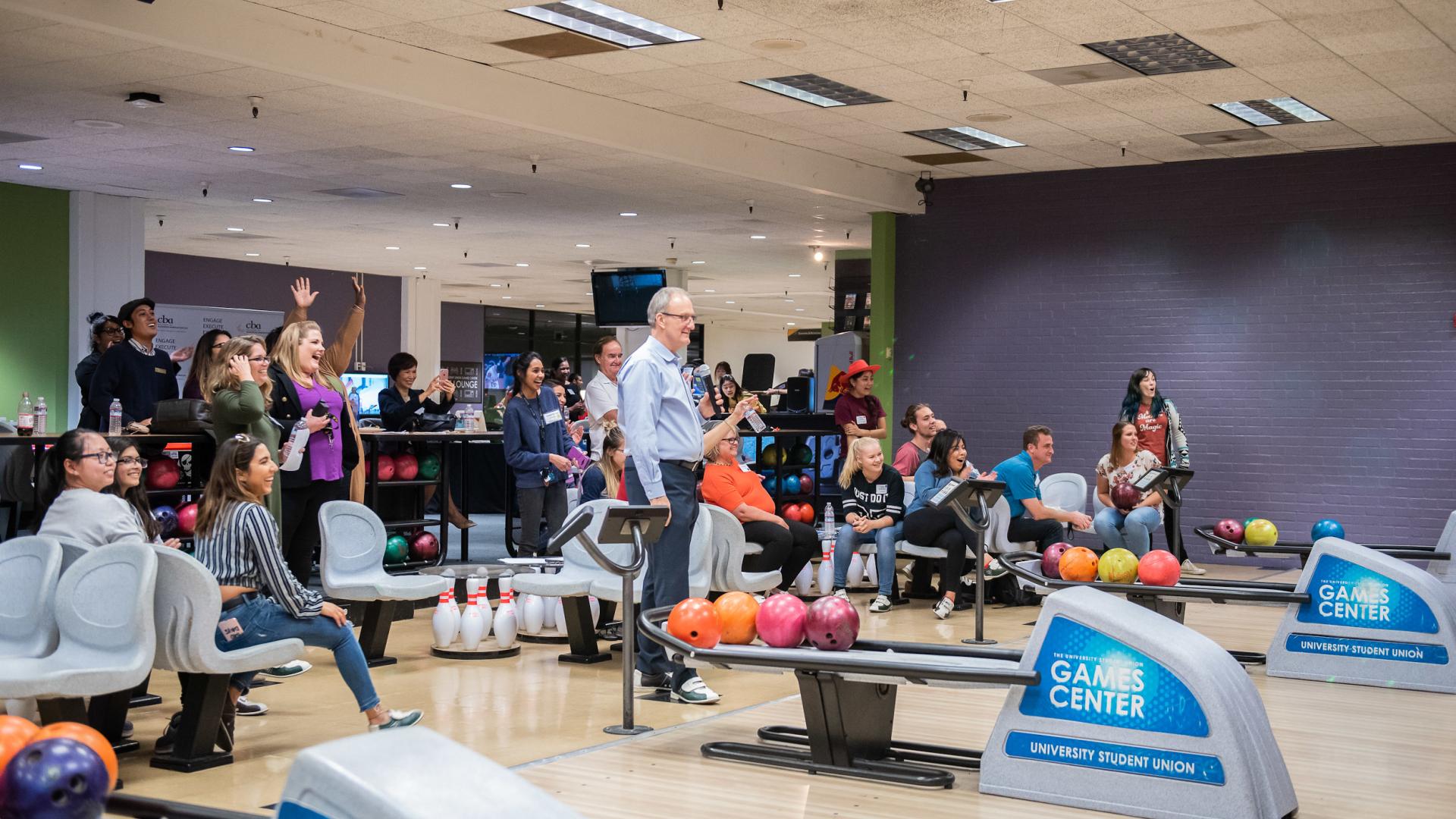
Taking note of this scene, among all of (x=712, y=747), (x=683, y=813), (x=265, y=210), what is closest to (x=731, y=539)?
(x=712, y=747)

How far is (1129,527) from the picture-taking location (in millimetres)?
8391

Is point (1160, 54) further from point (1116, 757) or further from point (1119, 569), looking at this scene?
point (1116, 757)

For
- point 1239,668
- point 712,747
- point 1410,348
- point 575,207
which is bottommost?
point 712,747

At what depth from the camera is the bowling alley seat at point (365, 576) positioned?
5.89 m

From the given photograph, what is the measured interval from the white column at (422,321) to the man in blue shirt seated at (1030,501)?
12.2 metres

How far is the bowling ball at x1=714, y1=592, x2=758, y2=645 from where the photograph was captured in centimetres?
434

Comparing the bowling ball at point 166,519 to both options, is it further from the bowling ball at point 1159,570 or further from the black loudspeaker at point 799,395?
the black loudspeaker at point 799,395

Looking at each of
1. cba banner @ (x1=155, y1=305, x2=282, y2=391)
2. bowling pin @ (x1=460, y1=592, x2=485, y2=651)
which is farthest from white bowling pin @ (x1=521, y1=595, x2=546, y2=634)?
cba banner @ (x1=155, y1=305, x2=282, y2=391)

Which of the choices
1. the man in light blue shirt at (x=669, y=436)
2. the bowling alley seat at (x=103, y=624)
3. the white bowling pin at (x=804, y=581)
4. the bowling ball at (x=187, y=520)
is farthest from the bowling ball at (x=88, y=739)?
the white bowling pin at (x=804, y=581)

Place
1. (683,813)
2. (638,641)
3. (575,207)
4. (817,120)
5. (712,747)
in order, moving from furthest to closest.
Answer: (575,207)
(817,120)
(638,641)
(712,747)
(683,813)

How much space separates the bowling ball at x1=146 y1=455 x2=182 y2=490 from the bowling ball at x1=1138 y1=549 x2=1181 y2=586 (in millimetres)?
4728

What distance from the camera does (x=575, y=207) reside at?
12.0 metres

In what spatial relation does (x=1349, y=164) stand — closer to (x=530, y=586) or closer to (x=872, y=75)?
(x=872, y=75)

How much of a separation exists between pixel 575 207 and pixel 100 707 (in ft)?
26.4
